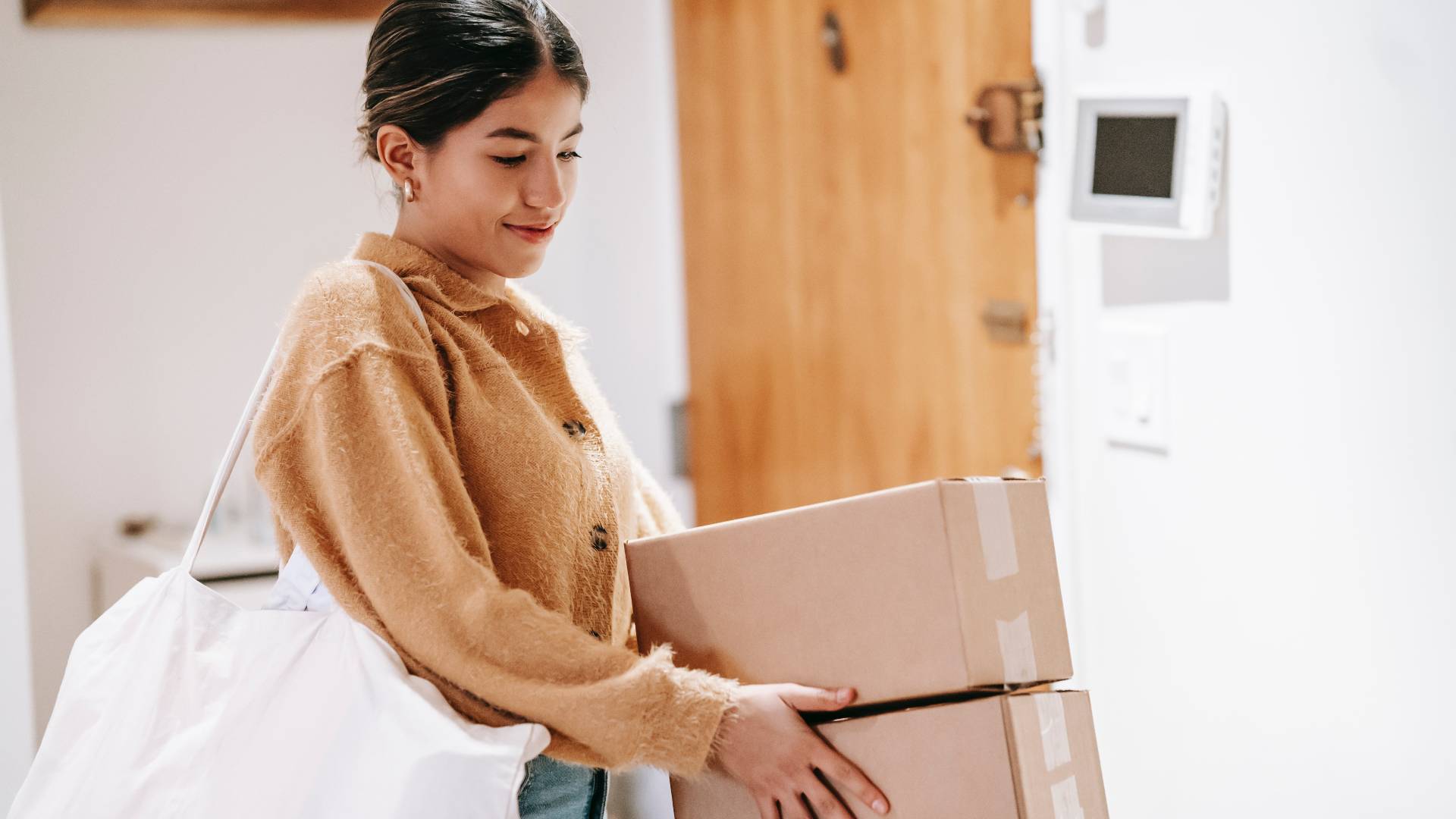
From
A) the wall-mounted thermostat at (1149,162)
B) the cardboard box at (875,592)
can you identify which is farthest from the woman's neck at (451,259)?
the wall-mounted thermostat at (1149,162)

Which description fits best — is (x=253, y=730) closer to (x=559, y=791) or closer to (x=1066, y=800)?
(x=559, y=791)

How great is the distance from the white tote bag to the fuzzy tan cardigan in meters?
0.03

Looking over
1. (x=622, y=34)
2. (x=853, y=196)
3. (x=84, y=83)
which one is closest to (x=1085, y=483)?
(x=853, y=196)

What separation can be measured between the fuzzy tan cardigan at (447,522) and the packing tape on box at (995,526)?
0.21 m

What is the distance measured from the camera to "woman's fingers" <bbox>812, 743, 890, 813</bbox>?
2.73ft

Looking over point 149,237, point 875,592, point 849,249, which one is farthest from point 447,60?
point 149,237

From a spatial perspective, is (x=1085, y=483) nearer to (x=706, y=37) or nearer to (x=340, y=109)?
(x=706, y=37)

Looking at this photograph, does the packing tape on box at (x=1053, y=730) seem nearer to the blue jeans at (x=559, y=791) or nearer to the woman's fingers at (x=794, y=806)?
the woman's fingers at (x=794, y=806)

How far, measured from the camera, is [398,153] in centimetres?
96

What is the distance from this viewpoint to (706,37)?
7.70 ft

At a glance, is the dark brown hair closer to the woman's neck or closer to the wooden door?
the woman's neck

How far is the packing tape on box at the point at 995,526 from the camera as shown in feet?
2.75

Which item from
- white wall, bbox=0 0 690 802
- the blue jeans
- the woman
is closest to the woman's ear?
the woman

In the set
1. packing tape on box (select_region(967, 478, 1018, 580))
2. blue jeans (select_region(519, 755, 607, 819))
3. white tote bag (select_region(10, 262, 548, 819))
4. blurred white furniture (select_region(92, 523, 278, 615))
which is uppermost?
packing tape on box (select_region(967, 478, 1018, 580))
